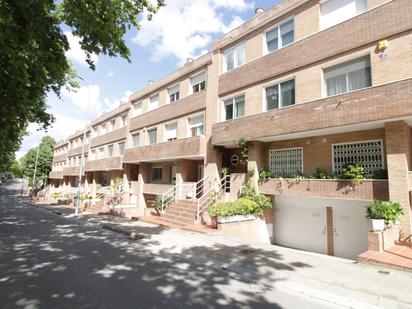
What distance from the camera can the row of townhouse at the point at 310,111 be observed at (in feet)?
32.8

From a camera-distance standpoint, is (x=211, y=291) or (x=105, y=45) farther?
(x=105, y=45)

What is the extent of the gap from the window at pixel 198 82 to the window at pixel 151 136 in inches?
222

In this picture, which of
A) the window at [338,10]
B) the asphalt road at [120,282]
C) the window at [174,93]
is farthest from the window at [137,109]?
the asphalt road at [120,282]

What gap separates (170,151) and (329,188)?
11486 millimetres

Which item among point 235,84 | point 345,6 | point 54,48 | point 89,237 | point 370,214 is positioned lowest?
point 89,237

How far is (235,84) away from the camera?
16.2m

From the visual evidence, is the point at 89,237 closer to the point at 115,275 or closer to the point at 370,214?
the point at 115,275

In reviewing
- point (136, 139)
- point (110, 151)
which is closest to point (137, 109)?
point (136, 139)

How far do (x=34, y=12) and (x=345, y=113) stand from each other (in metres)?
10.6

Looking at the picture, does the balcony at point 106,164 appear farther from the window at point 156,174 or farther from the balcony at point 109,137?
the window at point 156,174

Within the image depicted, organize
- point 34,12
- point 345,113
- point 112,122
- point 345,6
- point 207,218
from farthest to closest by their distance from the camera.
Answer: point 112,122
point 207,218
point 345,6
point 345,113
point 34,12

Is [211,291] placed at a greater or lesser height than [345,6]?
lesser

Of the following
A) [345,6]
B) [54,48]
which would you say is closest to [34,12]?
[54,48]

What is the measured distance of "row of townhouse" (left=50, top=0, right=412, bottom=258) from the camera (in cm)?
1000
